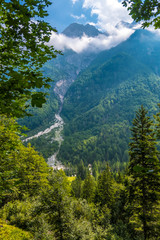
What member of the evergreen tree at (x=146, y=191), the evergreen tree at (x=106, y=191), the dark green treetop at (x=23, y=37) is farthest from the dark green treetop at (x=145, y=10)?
the evergreen tree at (x=106, y=191)

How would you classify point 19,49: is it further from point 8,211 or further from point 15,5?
point 8,211

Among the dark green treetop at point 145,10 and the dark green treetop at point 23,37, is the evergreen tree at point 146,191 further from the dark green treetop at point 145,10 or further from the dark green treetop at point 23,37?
the dark green treetop at point 23,37

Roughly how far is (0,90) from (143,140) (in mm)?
18114

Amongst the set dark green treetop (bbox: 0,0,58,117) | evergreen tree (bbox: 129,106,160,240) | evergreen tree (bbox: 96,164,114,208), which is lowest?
evergreen tree (bbox: 96,164,114,208)

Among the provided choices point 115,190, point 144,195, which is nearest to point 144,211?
point 144,195

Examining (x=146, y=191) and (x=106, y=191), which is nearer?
(x=146, y=191)

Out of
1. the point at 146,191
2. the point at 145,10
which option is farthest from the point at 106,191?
the point at 145,10

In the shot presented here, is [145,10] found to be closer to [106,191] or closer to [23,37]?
[23,37]

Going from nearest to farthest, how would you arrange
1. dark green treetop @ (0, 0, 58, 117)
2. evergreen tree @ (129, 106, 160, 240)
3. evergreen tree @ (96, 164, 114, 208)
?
dark green treetop @ (0, 0, 58, 117) → evergreen tree @ (129, 106, 160, 240) → evergreen tree @ (96, 164, 114, 208)

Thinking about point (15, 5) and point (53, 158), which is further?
point (53, 158)

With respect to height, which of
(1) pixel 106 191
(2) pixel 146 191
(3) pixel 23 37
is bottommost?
(1) pixel 106 191

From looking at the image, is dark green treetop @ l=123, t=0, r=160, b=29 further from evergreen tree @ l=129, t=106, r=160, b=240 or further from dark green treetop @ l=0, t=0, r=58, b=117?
evergreen tree @ l=129, t=106, r=160, b=240

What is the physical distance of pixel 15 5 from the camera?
4406 mm

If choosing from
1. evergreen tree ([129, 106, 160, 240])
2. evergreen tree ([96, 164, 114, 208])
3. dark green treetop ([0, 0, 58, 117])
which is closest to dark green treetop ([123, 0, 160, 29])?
dark green treetop ([0, 0, 58, 117])
